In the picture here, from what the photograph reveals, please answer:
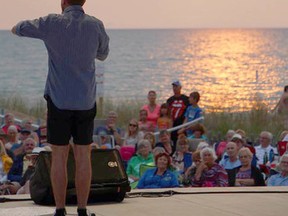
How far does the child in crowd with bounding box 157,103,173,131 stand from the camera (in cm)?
1438

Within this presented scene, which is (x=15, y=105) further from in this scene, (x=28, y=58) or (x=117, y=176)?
(x=28, y=58)

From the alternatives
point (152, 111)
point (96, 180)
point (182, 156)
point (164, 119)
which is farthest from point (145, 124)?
point (96, 180)

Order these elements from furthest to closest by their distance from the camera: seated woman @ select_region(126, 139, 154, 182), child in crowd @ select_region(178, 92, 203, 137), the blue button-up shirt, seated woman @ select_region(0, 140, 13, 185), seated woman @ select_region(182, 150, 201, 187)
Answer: child in crowd @ select_region(178, 92, 203, 137), seated woman @ select_region(0, 140, 13, 185), seated woman @ select_region(126, 139, 154, 182), seated woman @ select_region(182, 150, 201, 187), the blue button-up shirt

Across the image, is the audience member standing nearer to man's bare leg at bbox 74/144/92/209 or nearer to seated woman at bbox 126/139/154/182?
seated woman at bbox 126/139/154/182

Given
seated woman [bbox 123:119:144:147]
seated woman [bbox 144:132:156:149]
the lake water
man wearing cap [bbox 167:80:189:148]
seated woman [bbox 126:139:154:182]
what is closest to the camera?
seated woman [bbox 126:139:154:182]

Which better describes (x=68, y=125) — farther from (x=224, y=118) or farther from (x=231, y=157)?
(x=224, y=118)

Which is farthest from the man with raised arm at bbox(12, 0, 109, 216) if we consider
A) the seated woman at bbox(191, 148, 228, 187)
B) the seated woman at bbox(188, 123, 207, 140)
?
the seated woman at bbox(188, 123, 207, 140)

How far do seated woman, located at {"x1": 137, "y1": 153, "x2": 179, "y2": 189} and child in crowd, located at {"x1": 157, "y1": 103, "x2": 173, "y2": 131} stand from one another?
184 inches

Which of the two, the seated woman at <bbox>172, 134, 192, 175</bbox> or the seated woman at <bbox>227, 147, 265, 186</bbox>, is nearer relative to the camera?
the seated woman at <bbox>227, 147, 265, 186</bbox>

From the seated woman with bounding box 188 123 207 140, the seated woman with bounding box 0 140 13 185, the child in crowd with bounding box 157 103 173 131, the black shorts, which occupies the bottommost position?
the seated woman with bounding box 0 140 13 185

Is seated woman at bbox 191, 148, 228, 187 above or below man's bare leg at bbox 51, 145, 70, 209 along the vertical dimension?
below

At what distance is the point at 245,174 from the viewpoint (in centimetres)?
1004

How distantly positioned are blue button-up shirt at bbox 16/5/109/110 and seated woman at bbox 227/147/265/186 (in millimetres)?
3494

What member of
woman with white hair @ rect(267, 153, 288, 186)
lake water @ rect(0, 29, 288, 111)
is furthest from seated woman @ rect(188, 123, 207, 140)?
lake water @ rect(0, 29, 288, 111)
